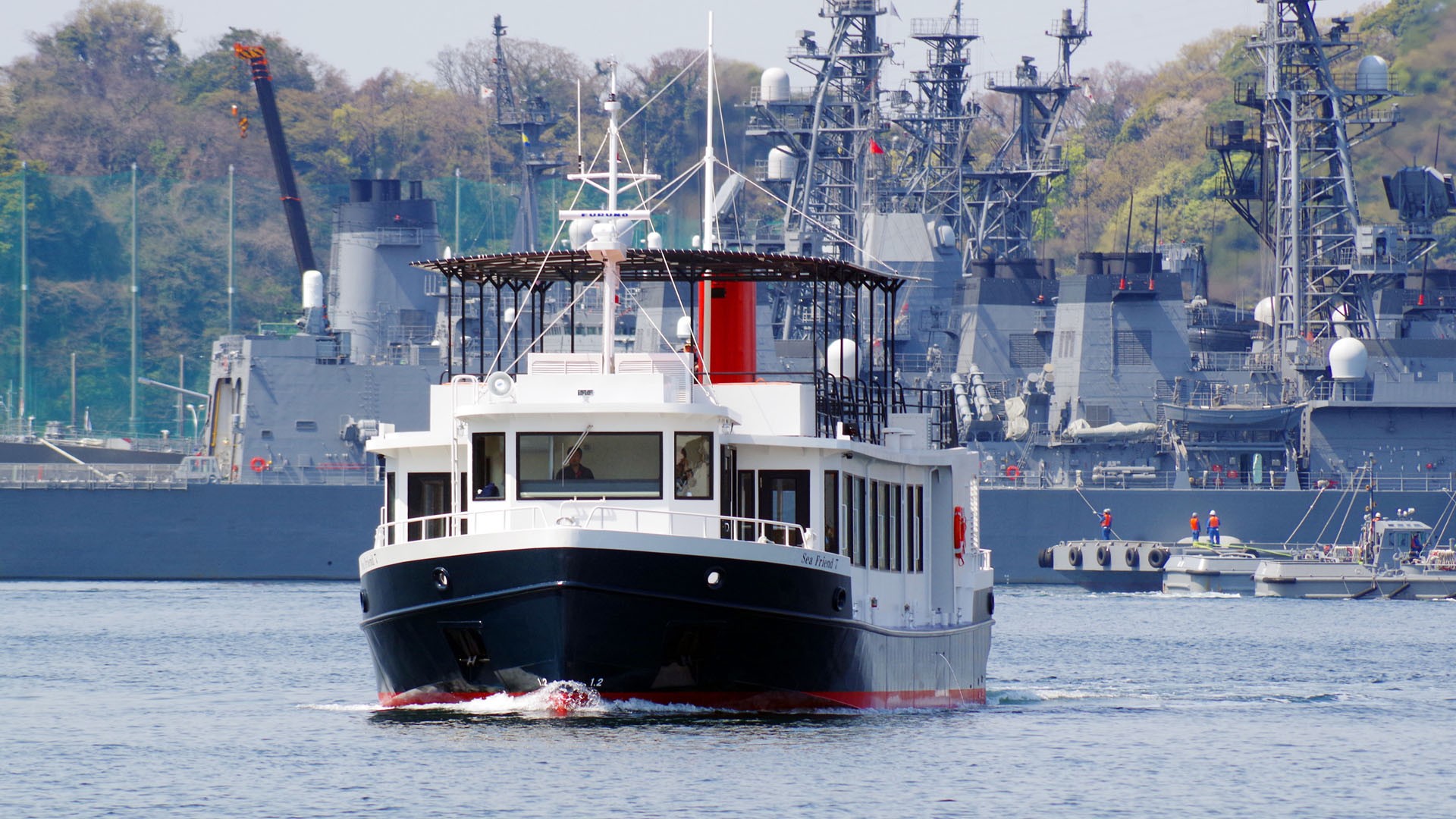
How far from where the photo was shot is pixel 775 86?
83.8 metres

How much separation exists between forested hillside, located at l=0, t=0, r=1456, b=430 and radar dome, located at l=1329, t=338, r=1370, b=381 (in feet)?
47.9

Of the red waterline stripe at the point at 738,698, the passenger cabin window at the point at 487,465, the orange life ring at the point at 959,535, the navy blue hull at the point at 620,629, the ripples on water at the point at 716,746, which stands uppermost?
the passenger cabin window at the point at 487,465

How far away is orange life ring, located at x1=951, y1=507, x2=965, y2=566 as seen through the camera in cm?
3246

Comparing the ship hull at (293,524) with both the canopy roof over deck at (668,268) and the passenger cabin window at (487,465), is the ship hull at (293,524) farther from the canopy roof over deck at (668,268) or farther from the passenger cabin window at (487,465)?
the passenger cabin window at (487,465)

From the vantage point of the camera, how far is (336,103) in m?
116

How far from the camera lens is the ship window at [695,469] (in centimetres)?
2575

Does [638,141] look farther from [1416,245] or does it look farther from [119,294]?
[1416,245]

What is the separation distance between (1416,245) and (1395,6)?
41.4 m

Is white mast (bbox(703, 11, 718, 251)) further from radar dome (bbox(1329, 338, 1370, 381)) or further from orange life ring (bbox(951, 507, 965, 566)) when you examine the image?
radar dome (bbox(1329, 338, 1370, 381))

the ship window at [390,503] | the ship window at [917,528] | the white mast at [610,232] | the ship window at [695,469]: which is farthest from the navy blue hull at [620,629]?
the ship window at [917,528]

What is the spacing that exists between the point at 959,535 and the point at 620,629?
9132 mm

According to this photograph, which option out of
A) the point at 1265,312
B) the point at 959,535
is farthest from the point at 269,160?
the point at 959,535

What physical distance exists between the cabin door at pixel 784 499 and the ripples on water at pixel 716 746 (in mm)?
2096

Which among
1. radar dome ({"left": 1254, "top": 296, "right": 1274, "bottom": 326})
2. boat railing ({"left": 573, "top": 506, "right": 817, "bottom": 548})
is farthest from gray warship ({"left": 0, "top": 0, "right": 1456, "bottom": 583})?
boat railing ({"left": 573, "top": 506, "right": 817, "bottom": 548})
